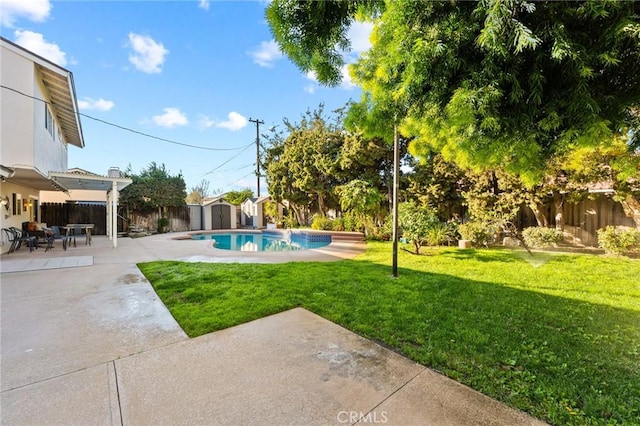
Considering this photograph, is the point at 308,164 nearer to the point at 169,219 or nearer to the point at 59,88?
the point at 169,219

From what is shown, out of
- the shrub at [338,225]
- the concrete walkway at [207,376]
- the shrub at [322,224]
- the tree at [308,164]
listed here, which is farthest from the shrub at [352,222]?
the concrete walkway at [207,376]

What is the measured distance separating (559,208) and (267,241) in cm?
1371

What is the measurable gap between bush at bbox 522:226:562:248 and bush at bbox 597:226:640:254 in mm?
1101

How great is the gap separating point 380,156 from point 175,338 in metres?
11.8

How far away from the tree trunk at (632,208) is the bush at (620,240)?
2.16 ft

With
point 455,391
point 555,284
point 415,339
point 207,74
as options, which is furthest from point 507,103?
point 207,74

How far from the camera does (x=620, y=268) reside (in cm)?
652

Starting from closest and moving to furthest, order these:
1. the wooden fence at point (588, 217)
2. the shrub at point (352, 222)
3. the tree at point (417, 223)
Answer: the tree at point (417, 223) → the wooden fence at point (588, 217) → the shrub at point (352, 222)

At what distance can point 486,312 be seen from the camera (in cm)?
403

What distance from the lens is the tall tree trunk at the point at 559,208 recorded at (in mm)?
9758

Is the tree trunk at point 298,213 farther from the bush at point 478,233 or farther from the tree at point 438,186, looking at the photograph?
the bush at point 478,233

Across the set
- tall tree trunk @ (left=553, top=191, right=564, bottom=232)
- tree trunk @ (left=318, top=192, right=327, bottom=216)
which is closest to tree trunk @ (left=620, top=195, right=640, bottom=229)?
tall tree trunk @ (left=553, top=191, right=564, bottom=232)

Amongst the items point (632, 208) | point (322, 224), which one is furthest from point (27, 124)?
point (632, 208)

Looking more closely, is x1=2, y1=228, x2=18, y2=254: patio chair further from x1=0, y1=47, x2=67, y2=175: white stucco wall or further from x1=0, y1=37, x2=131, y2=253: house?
x1=0, y1=47, x2=67, y2=175: white stucco wall
